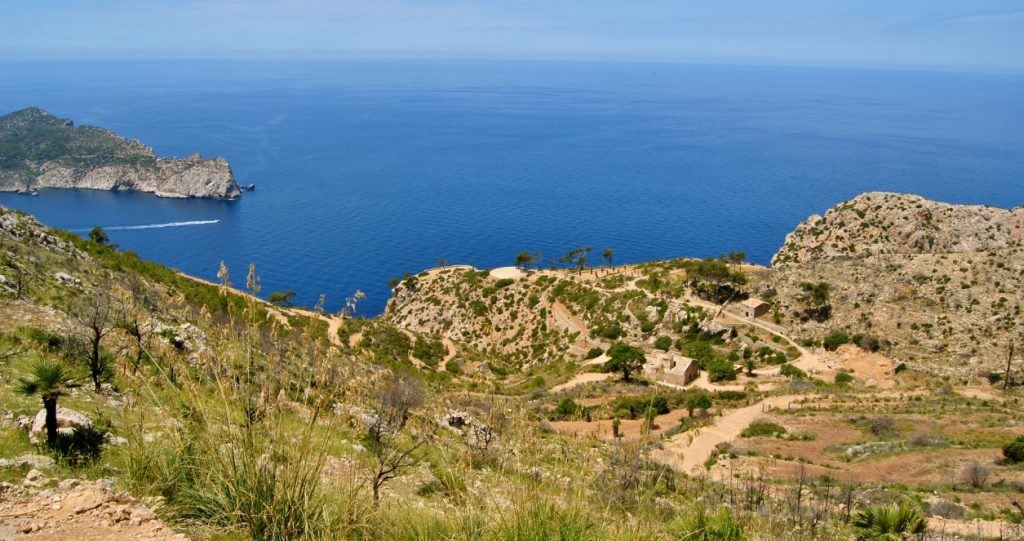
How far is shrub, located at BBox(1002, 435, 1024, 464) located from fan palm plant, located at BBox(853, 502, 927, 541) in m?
12.3

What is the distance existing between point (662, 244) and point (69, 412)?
8055 centimetres

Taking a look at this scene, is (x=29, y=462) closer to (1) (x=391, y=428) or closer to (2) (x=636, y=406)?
(1) (x=391, y=428)

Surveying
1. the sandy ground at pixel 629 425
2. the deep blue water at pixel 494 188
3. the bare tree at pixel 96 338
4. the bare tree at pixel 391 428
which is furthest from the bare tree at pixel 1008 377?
the deep blue water at pixel 494 188

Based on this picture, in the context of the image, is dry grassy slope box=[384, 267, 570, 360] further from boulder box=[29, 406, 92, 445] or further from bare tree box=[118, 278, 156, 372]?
boulder box=[29, 406, 92, 445]

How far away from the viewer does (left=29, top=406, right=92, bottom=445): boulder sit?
5812 mm

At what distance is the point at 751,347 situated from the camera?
3416 centimetres

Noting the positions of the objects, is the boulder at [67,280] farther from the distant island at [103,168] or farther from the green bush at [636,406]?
the distant island at [103,168]

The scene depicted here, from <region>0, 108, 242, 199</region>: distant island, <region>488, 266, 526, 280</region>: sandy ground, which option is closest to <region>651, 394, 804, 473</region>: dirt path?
<region>488, 266, 526, 280</region>: sandy ground

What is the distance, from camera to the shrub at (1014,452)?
16312 mm

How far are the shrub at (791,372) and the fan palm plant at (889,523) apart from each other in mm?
23800

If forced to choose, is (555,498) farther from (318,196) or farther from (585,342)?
(318,196)

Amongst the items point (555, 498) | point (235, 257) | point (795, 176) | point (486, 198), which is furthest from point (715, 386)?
point (795, 176)

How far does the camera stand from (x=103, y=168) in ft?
363

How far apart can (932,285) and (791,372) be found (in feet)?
40.7
